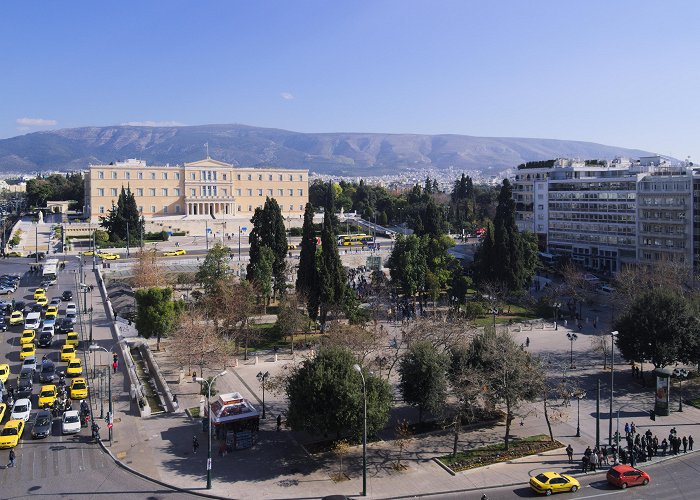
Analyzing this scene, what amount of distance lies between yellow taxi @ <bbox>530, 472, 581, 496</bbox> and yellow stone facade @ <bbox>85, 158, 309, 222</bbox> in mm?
81303

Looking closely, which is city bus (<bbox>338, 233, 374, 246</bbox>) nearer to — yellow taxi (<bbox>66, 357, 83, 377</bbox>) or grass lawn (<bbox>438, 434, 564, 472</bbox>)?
yellow taxi (<bbox>66, 357, 83, 377</bbox>)

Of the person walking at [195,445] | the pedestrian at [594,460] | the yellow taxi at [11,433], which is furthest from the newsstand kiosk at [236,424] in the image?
the pedestrian at [594,460]

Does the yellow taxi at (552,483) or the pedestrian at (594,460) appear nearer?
the yellow taxi at (552,483)

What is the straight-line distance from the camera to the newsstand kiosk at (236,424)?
76.3 feet

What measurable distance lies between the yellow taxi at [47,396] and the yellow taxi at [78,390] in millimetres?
787

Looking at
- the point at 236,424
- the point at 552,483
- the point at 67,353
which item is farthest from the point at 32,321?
the point at 552,483

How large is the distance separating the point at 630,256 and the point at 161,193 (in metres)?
67.5

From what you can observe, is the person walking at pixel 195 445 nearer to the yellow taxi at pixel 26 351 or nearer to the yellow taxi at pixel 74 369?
the yellow taxi at pixel 74 369

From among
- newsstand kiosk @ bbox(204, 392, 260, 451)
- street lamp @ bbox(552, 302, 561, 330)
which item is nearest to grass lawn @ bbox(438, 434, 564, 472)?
newsstand kiosk @ bbox(204, 392, 260, 451)

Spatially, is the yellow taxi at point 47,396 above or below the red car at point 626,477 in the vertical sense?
above

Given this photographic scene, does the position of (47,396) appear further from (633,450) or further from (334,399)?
(633,450)

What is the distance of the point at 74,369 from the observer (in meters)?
30.6

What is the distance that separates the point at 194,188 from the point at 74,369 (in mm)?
70972

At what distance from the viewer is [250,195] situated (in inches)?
4119
